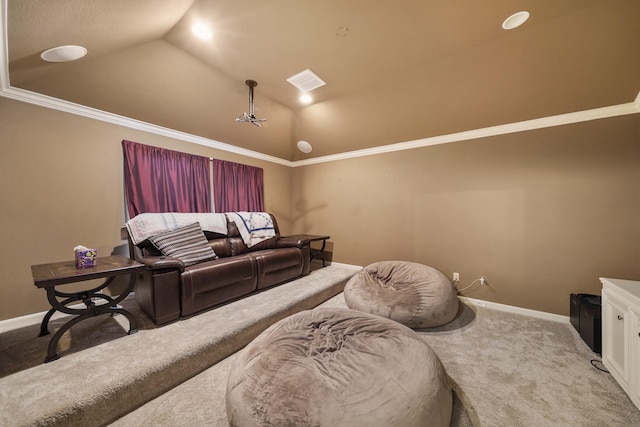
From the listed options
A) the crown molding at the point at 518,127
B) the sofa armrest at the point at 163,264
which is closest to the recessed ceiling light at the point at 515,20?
the crown molding at the point at 518,127

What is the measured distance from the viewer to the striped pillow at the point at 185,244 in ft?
8.11

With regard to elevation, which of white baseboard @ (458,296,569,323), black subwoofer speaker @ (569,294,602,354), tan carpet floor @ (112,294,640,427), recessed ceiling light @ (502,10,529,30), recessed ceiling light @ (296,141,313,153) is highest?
recessed ceiling light @ (502,10,529,30)

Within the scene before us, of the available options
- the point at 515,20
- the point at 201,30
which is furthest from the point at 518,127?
the point at 201,30

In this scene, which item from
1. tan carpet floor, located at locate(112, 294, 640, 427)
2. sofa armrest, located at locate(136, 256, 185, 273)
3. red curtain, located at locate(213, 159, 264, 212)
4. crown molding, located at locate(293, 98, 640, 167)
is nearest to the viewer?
tan carpet floor, located at locate(112, 294, 640, 427)

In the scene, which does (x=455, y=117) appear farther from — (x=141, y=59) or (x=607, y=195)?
(x=141, y=59)

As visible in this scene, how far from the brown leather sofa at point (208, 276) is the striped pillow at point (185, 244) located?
124mm

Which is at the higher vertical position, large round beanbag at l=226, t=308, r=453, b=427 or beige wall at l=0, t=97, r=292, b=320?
beige wall at l=0, t=97, r=292, b=320

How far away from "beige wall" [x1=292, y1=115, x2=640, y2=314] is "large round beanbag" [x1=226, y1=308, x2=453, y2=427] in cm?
224

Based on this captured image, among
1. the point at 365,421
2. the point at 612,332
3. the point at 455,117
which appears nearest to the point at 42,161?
the point at 365,421

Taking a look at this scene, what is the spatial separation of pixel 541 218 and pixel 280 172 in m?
4.31

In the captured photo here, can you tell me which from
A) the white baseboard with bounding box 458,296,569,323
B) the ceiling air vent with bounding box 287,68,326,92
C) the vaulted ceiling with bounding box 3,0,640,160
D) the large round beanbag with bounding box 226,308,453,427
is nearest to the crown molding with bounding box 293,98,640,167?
the vaulted ceiling with bounding box 3,0,640,160

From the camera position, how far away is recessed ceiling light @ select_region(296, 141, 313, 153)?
4301mm

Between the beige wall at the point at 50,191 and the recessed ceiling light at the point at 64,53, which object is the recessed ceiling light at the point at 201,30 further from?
the beige wall at the point at 50,191

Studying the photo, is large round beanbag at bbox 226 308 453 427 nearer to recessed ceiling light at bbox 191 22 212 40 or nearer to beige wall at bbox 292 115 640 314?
beige wall at bbox 292 115 640 314
